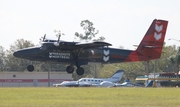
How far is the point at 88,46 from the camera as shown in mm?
56969

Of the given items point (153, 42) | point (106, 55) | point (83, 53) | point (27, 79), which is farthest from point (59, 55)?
point (27, 79)

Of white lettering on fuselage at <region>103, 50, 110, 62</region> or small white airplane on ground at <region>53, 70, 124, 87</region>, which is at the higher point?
white lettering on fuselage at <region>103, 50, 110, 62</region>

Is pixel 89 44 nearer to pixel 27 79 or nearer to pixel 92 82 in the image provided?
pixel 92 82

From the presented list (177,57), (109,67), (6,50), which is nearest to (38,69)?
(6,50)

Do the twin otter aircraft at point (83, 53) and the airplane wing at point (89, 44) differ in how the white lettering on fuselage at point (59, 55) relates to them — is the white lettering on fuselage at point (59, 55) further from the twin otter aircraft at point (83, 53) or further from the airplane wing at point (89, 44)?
the airplane wing at point (89, 44)

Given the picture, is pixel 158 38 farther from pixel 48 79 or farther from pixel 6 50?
pixel 6 50

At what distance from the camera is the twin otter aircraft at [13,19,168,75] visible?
55156 millimetres

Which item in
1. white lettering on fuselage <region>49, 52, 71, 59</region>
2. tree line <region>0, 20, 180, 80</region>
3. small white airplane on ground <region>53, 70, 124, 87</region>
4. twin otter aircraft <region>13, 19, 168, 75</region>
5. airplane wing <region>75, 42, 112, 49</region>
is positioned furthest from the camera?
tree line <region>0, 20, 180, 80</region>

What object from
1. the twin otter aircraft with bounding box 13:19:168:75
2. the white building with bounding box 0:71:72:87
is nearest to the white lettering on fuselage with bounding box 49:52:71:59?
the twin otter aircraft with bounding box 13:19:168:75

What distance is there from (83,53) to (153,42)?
955 cm

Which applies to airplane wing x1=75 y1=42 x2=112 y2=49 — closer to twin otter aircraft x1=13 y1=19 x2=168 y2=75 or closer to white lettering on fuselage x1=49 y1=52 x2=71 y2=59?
twin otter aircraft x1=13 y1=19 x2=168 y2=75

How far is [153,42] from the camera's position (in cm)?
6228

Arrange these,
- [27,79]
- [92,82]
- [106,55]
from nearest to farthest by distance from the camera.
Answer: [106,55], [92,82], [27,79]

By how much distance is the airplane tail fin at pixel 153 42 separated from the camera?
198 feet
